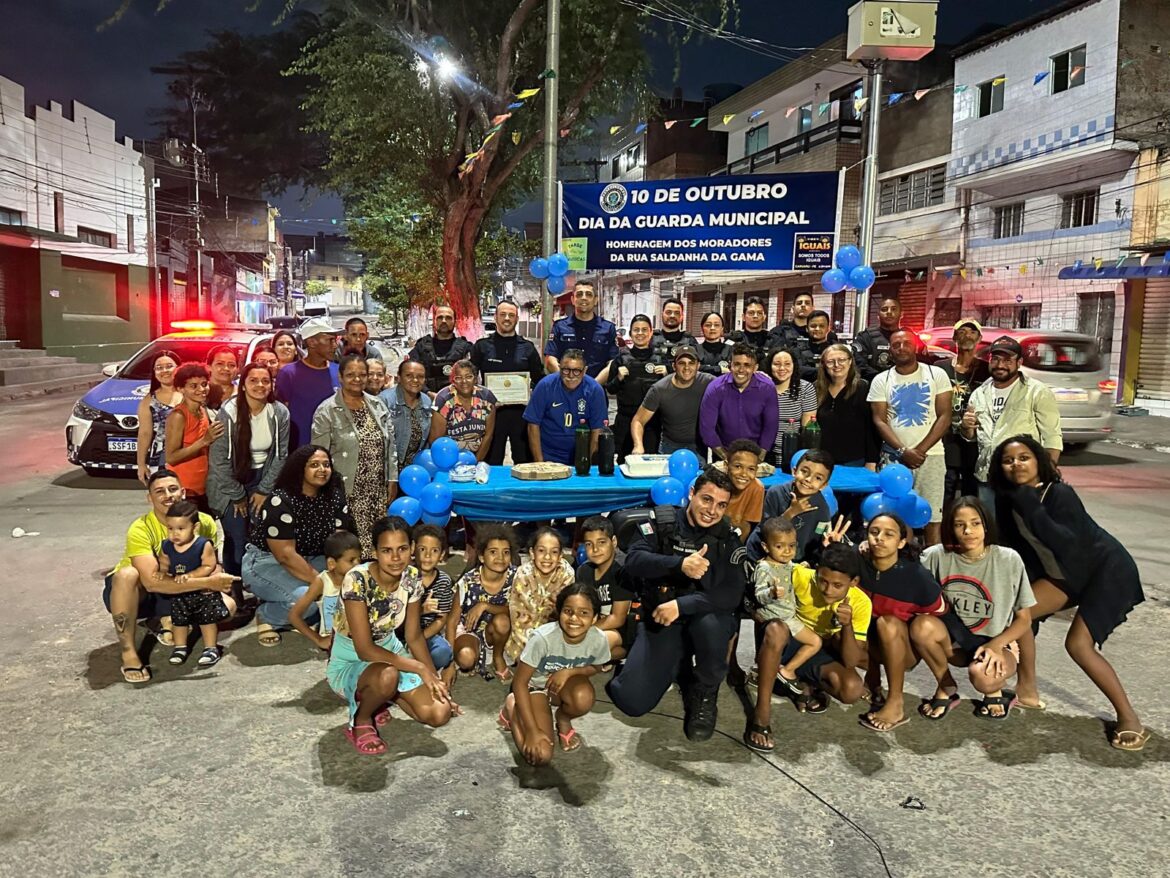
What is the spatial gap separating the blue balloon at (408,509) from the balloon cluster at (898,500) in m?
2.80

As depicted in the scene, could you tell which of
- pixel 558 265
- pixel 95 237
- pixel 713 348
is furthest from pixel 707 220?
pixel 95 237

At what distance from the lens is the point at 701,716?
3.93 m

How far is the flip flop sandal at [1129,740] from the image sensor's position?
3.77 m

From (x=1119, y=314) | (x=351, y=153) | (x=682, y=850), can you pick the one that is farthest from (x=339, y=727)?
(x=1119, y=314)

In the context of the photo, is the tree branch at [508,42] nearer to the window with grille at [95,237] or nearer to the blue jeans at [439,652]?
the blue jeans at [439,652]

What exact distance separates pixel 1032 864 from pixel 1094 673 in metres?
1.32

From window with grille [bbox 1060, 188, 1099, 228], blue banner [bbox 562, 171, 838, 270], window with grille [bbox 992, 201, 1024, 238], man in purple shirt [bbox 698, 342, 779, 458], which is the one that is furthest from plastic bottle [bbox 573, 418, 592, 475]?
window with grille [bbox 992, 201, 1024, 238]

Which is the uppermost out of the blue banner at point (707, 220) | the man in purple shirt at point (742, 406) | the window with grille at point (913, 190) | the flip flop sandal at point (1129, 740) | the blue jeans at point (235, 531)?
the window with grille at point (913, 190)

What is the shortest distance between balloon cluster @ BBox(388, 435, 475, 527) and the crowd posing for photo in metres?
0.34

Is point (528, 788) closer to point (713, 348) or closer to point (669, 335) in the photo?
point (713, 348)

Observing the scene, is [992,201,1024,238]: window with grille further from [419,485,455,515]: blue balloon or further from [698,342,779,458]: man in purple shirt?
[419,485,455,515]: blue balloon

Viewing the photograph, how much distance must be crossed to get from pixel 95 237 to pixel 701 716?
30785mm

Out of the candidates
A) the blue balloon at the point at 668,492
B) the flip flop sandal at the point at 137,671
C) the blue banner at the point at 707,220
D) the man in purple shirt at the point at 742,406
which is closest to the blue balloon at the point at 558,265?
the blue banner at the point at 707,220

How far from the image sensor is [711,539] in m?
4.07
